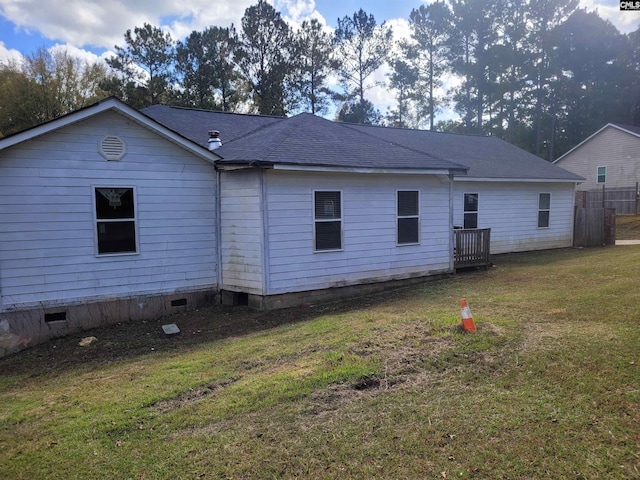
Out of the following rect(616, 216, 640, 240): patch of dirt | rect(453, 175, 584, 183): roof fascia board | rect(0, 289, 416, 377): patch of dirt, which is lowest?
rect(0, 289, 416, 377): patch of dirt

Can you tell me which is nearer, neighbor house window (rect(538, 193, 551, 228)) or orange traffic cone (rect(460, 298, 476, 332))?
orange traffic cone (rect(460, 298, 476, 332))

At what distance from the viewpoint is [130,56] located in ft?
108

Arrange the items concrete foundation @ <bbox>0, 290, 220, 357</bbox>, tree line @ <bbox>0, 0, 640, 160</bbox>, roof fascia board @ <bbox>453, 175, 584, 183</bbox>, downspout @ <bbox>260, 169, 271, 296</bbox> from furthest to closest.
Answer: tree line @ <bbox>0, 0, 640, 160</bbox> → roof fascia board @ <bbox>453, 175, 584, 183</bbox> → downspout @ <bbox>260, 169, 271, 296</bbox> → concrete foundation @ <bbox>0, 290, 220, 357</bbox>

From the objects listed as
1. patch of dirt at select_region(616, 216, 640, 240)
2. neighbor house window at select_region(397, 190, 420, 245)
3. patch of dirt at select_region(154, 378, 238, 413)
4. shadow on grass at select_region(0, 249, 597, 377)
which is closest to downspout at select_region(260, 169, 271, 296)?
shadow on grass at select_region(0, 249, 597, 377)

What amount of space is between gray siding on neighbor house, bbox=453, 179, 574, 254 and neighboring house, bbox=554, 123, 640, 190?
14.0 meters

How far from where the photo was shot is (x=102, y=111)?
8.63 metres

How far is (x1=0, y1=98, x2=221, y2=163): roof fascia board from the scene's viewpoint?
7836 millimetres

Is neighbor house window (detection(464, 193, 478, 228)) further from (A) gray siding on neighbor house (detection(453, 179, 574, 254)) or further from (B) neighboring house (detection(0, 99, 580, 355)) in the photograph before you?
(B) neighboring house (detection(0, 99, 580, 355))

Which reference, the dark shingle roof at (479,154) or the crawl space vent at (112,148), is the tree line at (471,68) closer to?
the dark shingle roof at (479,154)

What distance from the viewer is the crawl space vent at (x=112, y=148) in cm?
877

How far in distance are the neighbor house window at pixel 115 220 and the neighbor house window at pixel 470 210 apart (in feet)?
36.2

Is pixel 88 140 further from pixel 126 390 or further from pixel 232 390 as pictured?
pixel 232 390

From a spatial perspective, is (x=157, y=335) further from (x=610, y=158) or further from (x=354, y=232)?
(x=610, y=158)

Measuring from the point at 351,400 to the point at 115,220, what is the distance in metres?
6.37
